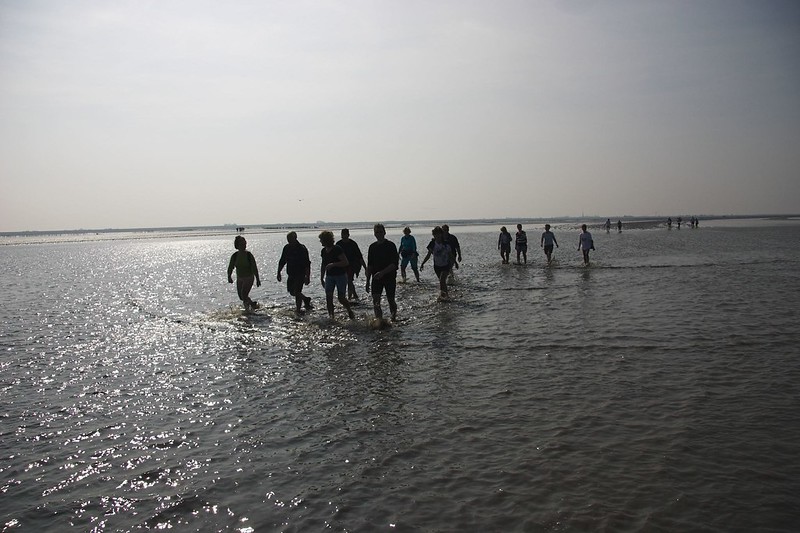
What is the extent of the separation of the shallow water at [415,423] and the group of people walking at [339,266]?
0.86m

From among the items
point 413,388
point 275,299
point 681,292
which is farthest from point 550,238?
point 413,388

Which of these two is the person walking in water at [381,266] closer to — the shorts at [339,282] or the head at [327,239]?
the shorts at [339,282]

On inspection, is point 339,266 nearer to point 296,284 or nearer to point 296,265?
point 296,265

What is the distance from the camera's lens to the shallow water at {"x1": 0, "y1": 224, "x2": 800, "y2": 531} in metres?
3.99

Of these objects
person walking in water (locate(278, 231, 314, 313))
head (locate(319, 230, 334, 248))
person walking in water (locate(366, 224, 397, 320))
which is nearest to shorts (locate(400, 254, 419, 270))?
person walking in water (locate(278, 231, 314, 313))

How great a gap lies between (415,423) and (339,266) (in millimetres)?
6526

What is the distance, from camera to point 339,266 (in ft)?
38.9

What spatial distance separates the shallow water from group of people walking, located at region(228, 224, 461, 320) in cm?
86

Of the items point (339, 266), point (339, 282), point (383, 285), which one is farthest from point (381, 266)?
point (339, 282)

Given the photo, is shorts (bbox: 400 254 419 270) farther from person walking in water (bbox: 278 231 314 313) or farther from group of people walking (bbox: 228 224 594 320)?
person walking in water (bbox: 278 231 314 313)

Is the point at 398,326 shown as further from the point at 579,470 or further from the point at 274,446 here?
the point at 579,470

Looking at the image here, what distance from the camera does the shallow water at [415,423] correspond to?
13.1ft

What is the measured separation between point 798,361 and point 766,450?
3.62 metres

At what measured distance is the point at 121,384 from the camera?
765 centimetres
